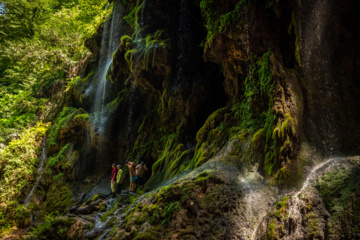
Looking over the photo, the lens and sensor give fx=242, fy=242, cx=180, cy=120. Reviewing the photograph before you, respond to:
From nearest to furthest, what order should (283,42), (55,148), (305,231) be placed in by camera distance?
1. (305,231)
2. (283,42)
3. (55,148)

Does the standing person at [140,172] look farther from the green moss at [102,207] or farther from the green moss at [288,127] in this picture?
the green moss at [288,127]

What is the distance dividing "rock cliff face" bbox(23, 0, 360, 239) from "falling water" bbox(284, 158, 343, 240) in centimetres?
3

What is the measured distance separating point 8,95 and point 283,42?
21452 millimetres

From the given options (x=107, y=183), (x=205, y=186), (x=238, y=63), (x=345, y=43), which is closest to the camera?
(x=205, y=186)

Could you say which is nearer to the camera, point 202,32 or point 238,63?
point 238,63

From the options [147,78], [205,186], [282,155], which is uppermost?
[147,78]

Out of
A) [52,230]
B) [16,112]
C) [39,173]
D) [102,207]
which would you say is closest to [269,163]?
[52,230]

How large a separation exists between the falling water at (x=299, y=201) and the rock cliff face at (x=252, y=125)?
3 cm

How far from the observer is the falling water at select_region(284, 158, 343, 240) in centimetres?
431

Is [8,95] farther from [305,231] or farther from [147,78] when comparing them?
[305,231]

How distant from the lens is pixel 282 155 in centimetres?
571

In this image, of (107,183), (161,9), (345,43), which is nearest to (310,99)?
(345,43)

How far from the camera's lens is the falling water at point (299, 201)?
431 cm

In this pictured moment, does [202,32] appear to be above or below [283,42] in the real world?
above
